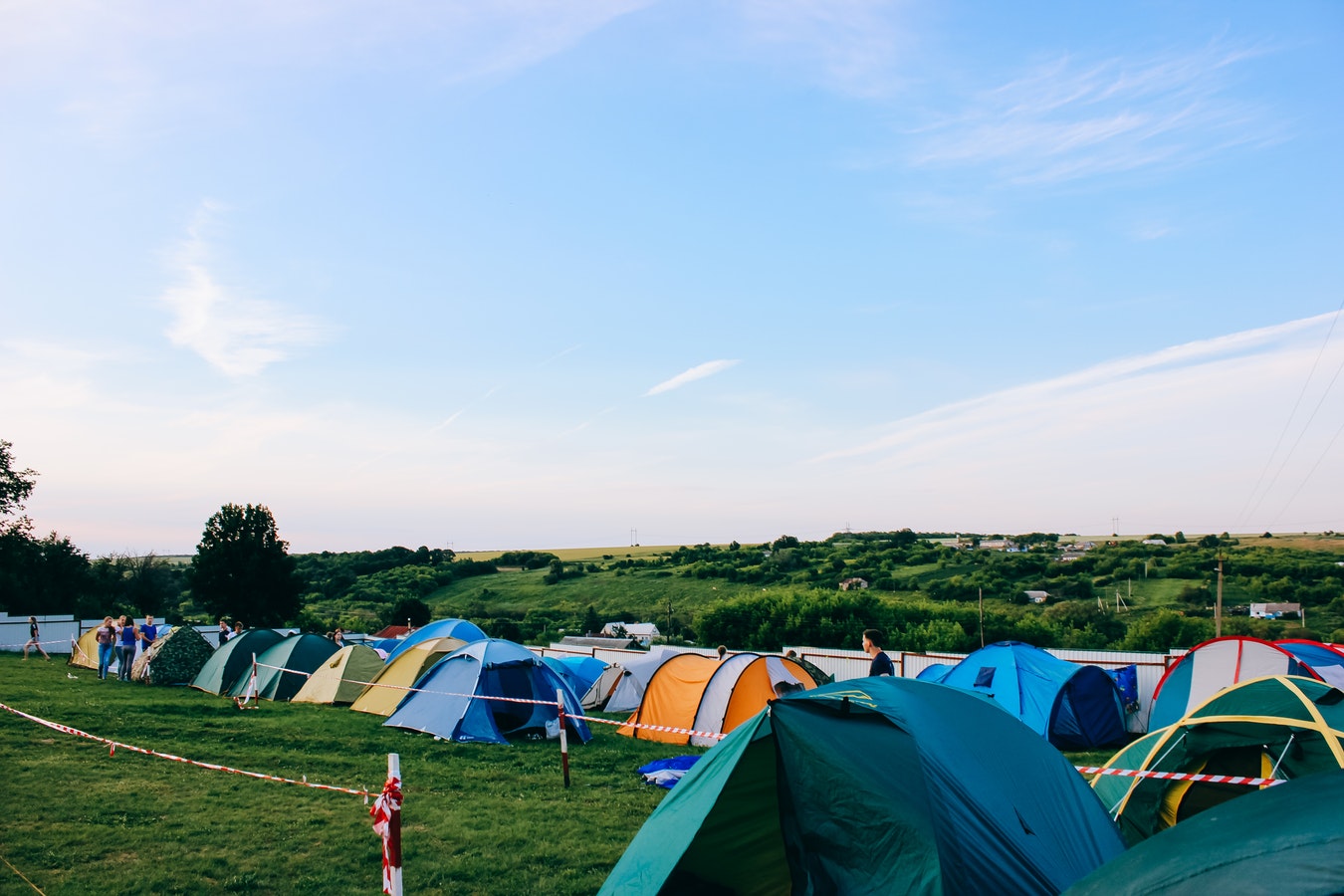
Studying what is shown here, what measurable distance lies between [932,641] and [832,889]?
28049 millimetres

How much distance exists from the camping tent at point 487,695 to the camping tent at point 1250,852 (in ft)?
39.2

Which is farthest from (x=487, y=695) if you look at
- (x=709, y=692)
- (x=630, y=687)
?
(x=630, y=687)

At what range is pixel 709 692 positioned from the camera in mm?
15156

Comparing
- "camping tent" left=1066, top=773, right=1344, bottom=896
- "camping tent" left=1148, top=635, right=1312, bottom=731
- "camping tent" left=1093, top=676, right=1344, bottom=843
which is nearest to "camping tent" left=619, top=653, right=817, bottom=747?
"camping tent" left=1148, top=635, right=1312, bottom=731

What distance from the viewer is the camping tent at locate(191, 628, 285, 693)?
20422mm

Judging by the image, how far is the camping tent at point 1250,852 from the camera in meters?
2.85

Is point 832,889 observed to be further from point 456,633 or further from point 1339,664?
point 456,633

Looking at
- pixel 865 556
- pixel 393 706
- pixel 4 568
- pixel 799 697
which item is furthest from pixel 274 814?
pixel 865 556

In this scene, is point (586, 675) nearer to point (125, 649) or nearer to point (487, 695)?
point (487, 695)

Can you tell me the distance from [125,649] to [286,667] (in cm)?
522

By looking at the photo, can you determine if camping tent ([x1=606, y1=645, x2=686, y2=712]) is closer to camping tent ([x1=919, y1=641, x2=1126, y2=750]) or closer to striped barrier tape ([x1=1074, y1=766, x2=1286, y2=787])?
camping tent ([x1=919, y1=641, x2=1126, y2=750])

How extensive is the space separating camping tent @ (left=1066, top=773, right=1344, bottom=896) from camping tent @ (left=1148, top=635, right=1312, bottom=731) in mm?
11394

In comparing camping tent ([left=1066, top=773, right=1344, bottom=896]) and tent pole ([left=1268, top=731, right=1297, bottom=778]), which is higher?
camping tent ([left=1066, top=773, right=1344, bottom=896])

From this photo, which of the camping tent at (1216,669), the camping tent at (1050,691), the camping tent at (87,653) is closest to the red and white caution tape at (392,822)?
the camping tent at (1216,669)
